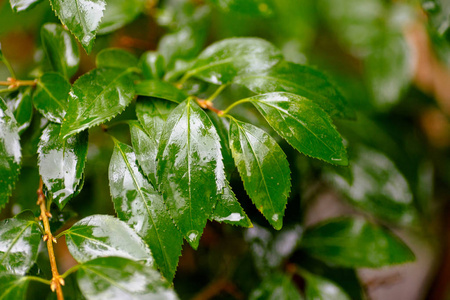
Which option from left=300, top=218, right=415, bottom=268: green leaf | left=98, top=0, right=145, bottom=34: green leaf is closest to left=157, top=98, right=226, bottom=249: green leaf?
left=98, top=0, right=145, bottom=34: green leaf

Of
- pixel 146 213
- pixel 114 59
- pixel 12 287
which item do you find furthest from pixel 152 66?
pixel 12 287

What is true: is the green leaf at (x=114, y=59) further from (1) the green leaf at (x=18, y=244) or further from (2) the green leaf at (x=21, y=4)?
(1) the green leaf at (x=18, y=244)

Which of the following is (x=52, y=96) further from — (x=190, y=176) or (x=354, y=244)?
(x=354, y=244)

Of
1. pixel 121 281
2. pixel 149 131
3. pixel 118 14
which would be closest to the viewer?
pixel 121 281

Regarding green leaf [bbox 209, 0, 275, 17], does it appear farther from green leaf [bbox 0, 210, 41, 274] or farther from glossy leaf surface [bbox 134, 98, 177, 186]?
green leaf [bbox 0, 210, 41, 274]

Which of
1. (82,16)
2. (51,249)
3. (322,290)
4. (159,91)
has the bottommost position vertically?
(322,290)

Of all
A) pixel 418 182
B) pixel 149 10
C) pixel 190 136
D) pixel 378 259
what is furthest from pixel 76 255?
pixel 418 182

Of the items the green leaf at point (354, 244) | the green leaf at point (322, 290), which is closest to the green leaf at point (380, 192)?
the green leaf at point (354, 244)

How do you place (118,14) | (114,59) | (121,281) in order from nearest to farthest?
(121,281)
(114,59)
(118,14)

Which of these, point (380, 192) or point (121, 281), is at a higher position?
point (121, 281)
